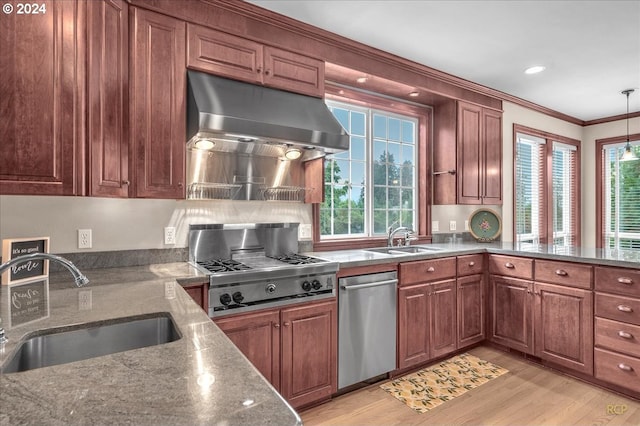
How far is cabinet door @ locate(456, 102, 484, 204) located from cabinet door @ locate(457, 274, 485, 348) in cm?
85

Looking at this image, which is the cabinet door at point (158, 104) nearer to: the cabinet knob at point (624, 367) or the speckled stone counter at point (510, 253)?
the speckled stone counter at point (510, 253)

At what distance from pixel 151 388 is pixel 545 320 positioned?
10.6ft

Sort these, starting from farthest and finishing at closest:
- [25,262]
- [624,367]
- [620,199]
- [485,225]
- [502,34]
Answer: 1. [620,199]
2. [485,225]
3. [502,34]
4. [624,367]
5. [25,262]

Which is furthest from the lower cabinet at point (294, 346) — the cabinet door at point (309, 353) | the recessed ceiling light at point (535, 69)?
the recessed ceiling light at point (535, 69)

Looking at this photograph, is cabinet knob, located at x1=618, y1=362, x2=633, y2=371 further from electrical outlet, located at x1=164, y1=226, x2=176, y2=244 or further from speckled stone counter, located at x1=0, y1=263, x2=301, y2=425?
electrical outlet, located at x1=164, y1=226, x2=176, y2=244

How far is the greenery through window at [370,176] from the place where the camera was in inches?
129

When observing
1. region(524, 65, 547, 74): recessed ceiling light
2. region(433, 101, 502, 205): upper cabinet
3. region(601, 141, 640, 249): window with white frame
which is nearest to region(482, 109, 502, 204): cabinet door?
region(433, 101, 502, 205): upper cabinet

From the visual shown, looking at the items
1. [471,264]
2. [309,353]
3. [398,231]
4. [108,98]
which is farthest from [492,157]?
[108,98]

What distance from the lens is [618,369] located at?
2.59 meters

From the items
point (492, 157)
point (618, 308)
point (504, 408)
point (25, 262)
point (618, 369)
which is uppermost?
point (492, 157)

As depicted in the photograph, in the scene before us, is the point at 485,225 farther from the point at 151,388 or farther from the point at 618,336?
the point at 151,388

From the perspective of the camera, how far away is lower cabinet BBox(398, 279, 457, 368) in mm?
2801

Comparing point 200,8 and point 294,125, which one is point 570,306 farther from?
point 200,8

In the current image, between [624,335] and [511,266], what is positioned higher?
[511,266]
